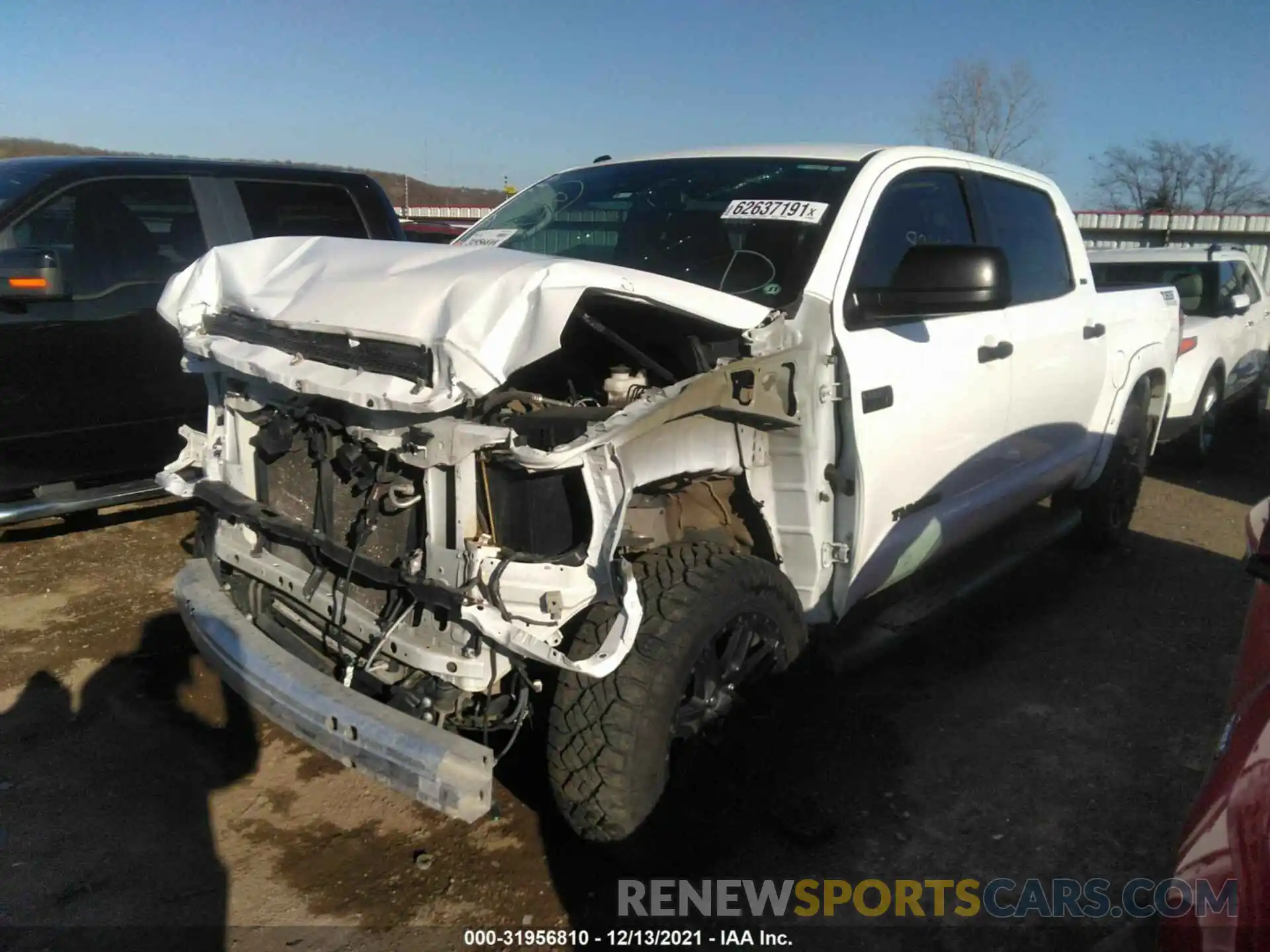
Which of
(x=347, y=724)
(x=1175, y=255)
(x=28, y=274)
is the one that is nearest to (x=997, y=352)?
(x=347, y=724)

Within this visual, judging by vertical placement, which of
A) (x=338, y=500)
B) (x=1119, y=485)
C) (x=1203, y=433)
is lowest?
(x=1203, y=433)

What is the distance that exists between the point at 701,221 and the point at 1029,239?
181 cm

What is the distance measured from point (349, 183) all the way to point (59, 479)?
2501 mm

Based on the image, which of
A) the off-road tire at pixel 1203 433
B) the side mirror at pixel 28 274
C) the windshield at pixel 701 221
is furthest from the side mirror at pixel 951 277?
the off-road tire at pixel 1203 433

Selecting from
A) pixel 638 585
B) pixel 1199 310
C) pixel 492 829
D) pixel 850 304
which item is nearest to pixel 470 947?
pixel 492 829

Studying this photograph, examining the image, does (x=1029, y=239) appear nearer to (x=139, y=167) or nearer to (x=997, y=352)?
(x=997, y=352)

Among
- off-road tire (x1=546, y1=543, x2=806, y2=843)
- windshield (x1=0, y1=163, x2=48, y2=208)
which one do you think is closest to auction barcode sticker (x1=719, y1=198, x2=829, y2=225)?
off-road tire (x1=546, y1=543, x2=806, y2=843)

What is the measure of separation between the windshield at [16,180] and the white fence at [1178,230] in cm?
1824

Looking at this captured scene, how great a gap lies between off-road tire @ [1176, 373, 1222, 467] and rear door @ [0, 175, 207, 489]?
7385mm

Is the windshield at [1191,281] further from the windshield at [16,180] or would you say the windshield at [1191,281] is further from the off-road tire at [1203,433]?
the windshield at [16,180]

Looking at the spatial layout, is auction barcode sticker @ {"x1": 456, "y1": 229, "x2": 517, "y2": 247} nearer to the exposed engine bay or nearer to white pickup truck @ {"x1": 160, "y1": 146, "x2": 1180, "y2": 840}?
white pickup truck @ {"x1": 160, "y1": 146, "x2": 1180, "y2": 840}

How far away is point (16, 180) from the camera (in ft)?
15.8

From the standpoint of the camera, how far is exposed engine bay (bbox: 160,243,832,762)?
7.66ft

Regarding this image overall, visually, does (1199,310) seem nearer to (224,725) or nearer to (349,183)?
(349,183)
